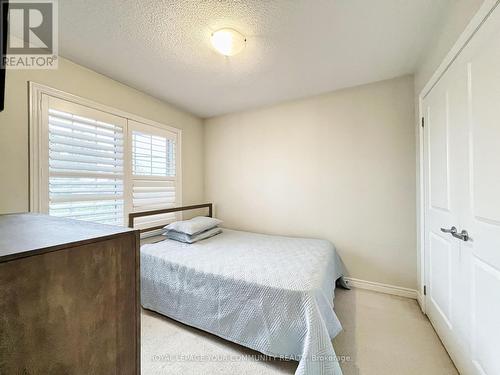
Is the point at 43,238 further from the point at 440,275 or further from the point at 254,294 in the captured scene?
the point at 440,275

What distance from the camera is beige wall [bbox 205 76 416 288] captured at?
2338mm

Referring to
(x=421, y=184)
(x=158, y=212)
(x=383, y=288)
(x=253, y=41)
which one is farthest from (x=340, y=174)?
(x=158, y=212)

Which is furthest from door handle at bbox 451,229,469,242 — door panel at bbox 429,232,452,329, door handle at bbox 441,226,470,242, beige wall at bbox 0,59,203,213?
beige wall at bbox 0,59,203,213

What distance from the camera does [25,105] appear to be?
67.4 inches

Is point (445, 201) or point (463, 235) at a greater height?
point (445, 201)

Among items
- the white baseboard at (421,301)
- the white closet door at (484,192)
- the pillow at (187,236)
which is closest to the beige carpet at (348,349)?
the white baseboard at (421,301)

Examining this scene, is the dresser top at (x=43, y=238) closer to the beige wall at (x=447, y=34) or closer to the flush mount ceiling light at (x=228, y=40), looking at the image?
the flush mount ceiling light at (x=228, y=40)

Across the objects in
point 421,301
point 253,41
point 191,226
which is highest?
point 253,41

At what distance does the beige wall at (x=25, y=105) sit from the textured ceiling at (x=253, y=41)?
0.46ft

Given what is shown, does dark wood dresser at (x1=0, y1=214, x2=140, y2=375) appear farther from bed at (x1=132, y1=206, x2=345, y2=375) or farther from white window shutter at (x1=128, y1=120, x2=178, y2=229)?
white window shutter at (x1=128, y1=120, x2=178, y2=229)

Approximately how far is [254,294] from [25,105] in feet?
7.74

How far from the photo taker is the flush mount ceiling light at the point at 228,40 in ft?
5.21

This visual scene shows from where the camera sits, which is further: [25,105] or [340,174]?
[340,174]

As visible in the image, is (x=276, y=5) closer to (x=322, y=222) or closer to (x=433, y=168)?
(x=433, y=168)
